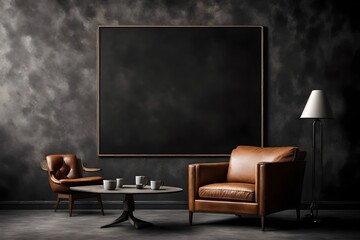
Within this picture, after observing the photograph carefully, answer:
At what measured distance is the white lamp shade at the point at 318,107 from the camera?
20.9 ft

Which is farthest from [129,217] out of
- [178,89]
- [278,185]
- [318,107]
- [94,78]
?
[318,107]

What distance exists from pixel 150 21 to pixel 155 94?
921mm

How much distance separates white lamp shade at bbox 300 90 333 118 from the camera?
6383mm

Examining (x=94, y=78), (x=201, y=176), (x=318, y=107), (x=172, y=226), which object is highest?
(x=94, y=78)

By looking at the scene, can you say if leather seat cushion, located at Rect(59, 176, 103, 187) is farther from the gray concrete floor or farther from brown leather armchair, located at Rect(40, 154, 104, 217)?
the gray concrete floor

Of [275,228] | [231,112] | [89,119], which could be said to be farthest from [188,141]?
[275,228]

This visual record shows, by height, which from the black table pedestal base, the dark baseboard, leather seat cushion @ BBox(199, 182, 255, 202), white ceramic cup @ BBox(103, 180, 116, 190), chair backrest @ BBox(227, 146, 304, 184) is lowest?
the dark baseboard

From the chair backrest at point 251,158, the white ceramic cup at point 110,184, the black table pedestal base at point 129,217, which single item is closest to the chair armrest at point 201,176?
the chair backrest at point 251,158

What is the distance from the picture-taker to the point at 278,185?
581 cm

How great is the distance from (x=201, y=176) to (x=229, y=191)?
41 centimetres

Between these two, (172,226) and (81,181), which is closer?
(172,226)

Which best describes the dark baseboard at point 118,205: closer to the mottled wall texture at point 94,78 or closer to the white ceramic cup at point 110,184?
the mottled wall texture at point 94,78

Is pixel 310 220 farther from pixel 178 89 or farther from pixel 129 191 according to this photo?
pixel 178 89

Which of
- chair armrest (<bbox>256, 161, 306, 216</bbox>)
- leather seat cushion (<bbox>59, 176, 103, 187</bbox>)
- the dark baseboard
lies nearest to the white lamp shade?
chair armrest (<bbox>256, 161, 306, 216</bbox>)
